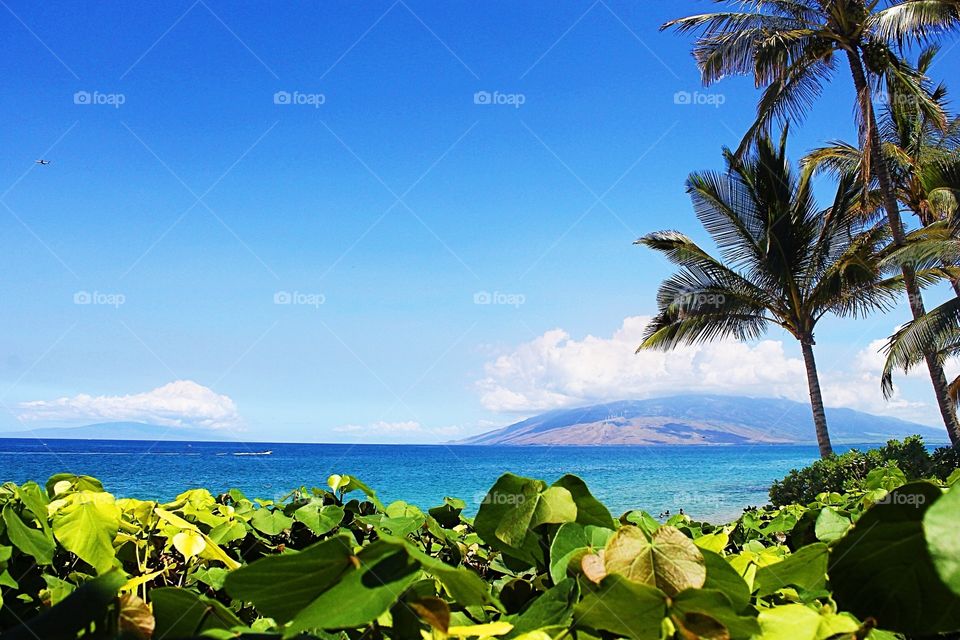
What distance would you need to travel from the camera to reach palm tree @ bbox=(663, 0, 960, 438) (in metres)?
10.3

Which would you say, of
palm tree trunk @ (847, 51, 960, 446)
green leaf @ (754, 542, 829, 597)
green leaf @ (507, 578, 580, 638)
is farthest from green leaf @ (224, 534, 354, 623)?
palm tree trunk @ (847, 51, 960, 446)

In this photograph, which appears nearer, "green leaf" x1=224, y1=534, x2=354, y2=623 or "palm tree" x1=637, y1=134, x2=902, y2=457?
"green leaf" x1=224, y1=534, x2=354, y2=623

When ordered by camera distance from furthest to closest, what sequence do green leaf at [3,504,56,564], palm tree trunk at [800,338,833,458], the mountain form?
the mountain < palm tree trunk at [800,338,833,458] < green leaf at [3,504,56,564]

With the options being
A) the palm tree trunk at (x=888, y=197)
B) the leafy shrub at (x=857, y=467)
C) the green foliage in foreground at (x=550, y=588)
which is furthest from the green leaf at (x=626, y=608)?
the palm tree trunk at (x=888, y=197)

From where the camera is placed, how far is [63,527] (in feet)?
1.98

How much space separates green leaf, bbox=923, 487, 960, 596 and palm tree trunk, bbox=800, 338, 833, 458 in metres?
13.1

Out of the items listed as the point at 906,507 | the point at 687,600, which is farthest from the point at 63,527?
the point at 906,507

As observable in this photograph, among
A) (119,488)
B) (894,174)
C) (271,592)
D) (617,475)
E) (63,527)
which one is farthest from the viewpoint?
(617,475)

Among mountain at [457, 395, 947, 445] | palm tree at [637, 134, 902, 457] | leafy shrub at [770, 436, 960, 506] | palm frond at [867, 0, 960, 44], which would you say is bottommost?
mountain at [457, 395, 947, 445]

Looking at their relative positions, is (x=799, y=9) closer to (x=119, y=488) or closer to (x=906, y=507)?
(x=906, y=507)

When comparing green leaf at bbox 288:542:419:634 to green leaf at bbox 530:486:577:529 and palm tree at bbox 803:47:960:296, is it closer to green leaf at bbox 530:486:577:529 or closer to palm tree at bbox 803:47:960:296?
green leaf at bbox 530:486:577:529

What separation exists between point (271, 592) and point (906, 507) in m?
0.33

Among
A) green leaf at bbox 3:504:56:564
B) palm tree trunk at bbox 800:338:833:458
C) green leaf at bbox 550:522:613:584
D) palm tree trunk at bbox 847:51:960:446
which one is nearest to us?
green leaf at bbox 550:522:613:584

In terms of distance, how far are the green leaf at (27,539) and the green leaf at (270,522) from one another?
254 mm
